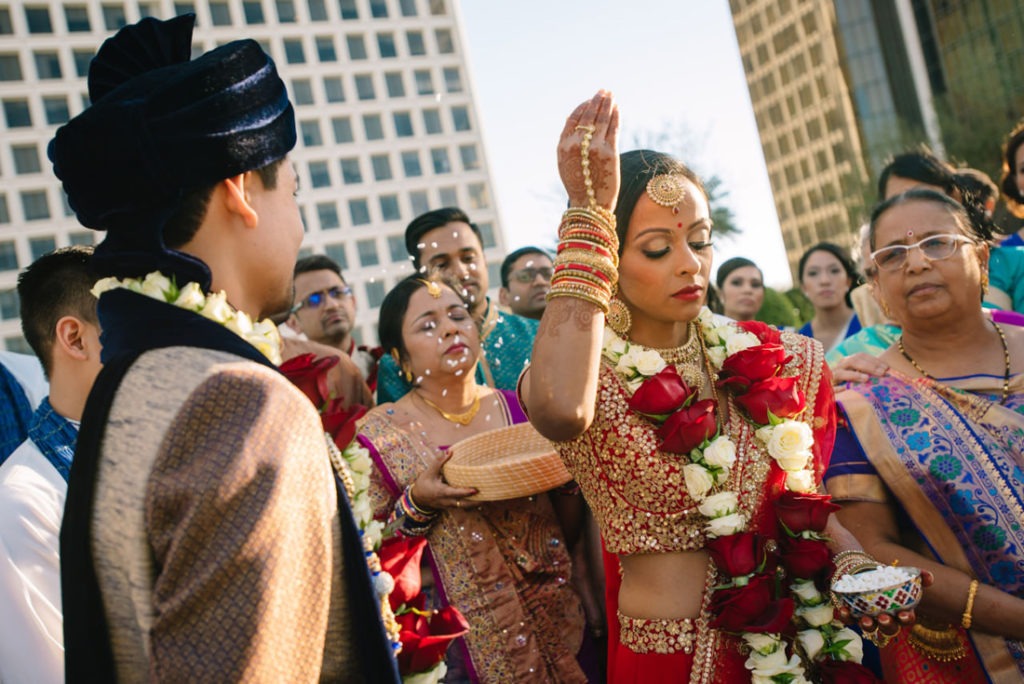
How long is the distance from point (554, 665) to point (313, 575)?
84.3 inches

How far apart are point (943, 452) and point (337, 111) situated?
61.7 m

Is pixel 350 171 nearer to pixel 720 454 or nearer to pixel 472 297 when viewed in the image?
pixel 472 297

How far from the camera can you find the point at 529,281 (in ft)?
18.1

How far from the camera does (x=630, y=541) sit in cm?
235

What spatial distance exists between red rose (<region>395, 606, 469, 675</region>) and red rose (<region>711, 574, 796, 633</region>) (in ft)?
2.20

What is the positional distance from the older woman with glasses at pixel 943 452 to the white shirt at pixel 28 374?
3.61m

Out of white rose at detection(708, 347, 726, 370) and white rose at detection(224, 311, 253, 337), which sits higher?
white rose at detection(224, 311, 253, 337)

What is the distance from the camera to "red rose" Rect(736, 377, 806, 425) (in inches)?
95.1

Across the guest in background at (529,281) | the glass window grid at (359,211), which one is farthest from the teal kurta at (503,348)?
the glass window grid at (359,211)

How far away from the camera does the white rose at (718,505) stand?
230 cm

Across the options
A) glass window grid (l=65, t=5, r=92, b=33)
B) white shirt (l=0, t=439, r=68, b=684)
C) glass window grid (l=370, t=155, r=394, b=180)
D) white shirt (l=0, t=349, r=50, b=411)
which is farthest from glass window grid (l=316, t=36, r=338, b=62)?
white shirt (l=0, t=439, r=68, b=684)

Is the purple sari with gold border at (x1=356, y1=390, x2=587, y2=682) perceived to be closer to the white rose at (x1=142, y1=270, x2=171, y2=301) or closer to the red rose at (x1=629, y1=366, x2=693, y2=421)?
the red rose at (x1=629, y1=366, x2=693, y2=421)

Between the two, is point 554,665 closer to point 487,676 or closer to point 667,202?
point 487,676

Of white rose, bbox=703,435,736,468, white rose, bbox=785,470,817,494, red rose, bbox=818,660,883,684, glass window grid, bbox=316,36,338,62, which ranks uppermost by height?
glass window grid, bbox=316,36,338,62
